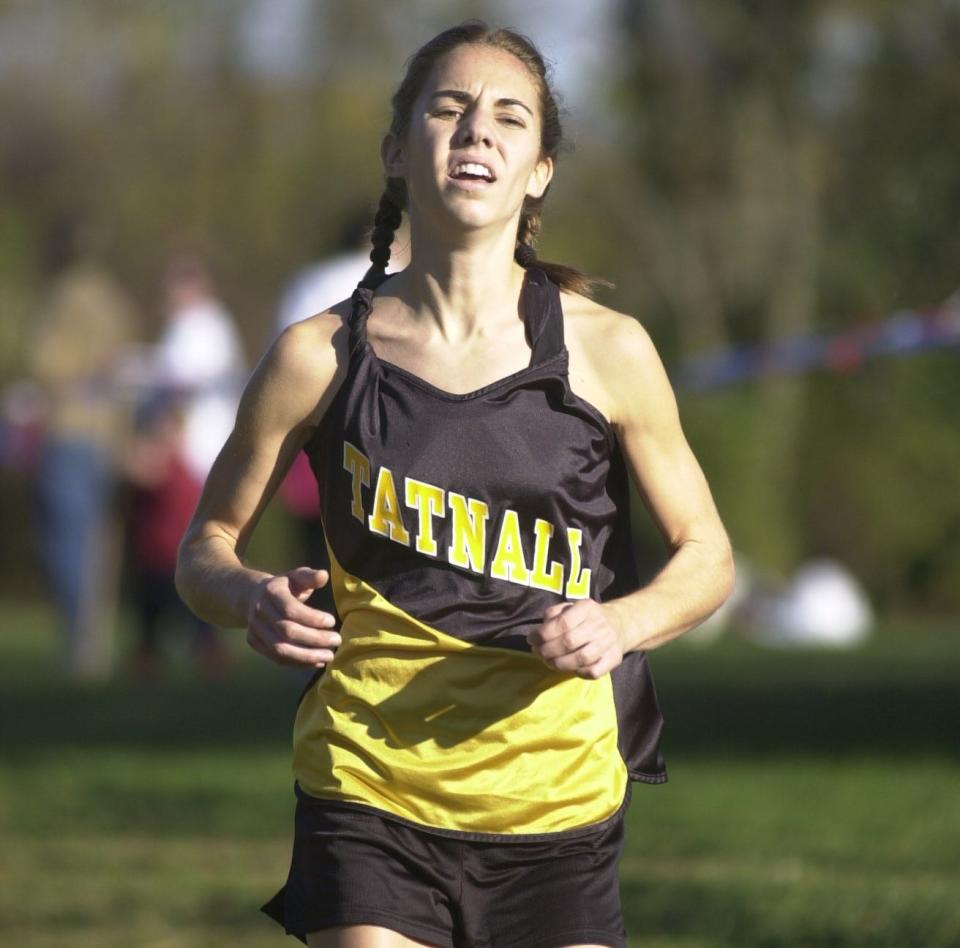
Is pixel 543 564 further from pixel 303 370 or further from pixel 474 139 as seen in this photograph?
pixel 474 139

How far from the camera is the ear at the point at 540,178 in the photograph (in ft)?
11.4

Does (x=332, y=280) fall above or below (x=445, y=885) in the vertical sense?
above

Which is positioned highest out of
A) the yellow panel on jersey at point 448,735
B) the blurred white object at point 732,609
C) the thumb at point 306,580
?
the thumb at point 306,580

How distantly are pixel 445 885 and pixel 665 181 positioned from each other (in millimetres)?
26708

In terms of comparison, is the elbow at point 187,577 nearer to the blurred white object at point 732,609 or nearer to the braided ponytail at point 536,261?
the braided ponytail at point 536,261

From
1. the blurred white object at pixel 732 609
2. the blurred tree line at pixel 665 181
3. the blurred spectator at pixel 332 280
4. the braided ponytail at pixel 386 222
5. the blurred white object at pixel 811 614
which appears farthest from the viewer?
the blurred tree line at pixel 665 181

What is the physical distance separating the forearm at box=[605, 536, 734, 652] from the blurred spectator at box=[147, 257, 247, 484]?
899 cm

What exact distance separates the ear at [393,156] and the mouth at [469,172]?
0.21 metres

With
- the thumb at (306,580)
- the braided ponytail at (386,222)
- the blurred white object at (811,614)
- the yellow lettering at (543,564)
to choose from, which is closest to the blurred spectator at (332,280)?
the braided ponytail at (386,222)

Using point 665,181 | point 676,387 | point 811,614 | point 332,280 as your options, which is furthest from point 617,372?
point 665,181

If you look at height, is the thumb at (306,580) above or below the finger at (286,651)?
above

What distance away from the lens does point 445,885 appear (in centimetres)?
326

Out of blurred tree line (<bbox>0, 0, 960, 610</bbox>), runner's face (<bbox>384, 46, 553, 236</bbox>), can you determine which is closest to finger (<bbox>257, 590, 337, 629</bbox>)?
runner's face (<bbox>384, 46, 553, 236</bbox>)

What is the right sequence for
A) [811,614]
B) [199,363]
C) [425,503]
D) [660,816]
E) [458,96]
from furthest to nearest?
[811,614]
[199,363]
[660,816]
[458,96]
[425,503]
